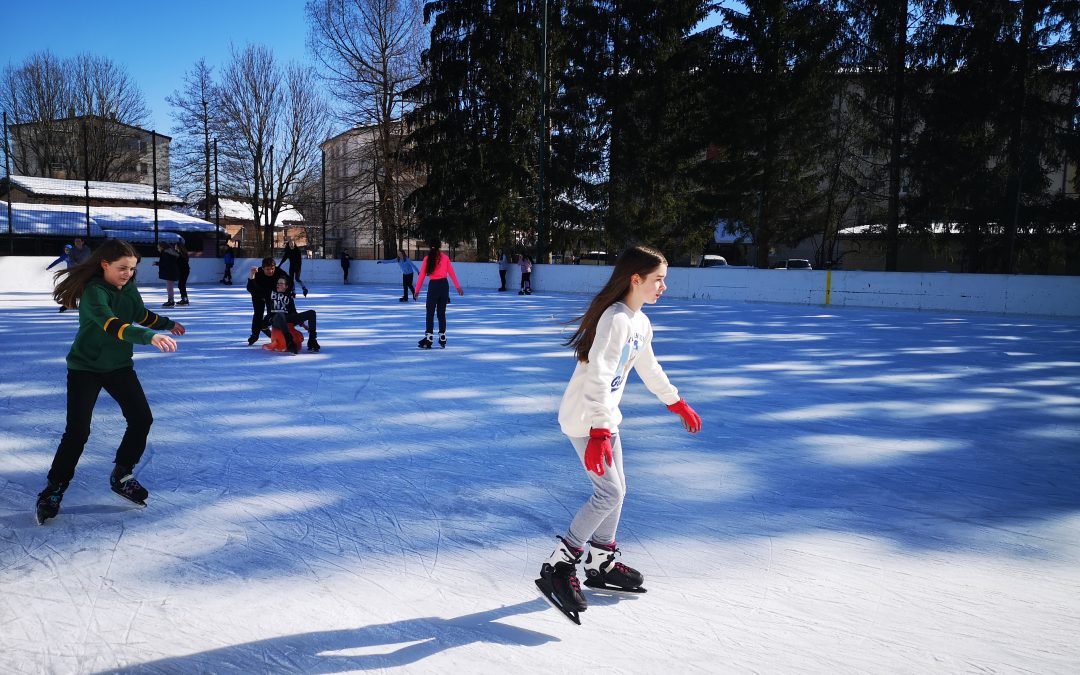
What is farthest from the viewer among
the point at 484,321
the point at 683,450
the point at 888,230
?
the point at 888,230

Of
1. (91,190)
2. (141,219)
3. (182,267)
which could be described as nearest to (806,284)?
(182,267)

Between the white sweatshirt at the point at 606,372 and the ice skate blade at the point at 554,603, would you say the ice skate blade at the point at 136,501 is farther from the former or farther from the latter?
the white sweatshirt at the point at 606,372

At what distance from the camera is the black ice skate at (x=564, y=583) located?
254cm

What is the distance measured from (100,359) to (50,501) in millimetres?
682

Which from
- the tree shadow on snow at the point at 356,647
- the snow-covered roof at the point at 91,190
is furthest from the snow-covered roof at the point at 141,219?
the tree shadow on snow at the point at 356,647

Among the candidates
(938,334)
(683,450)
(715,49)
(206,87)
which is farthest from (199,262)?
(683,450)

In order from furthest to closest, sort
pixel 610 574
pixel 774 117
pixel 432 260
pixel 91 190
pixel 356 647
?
1. pixel 91 190
2. pixel 774 117
3. pixel 432 260
4. pixel 610 574
5. pixel 356 647

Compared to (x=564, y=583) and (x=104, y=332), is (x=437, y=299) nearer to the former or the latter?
(x=104, y=332)

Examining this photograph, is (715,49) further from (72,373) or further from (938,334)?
(72,373)

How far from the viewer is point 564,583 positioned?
258cm

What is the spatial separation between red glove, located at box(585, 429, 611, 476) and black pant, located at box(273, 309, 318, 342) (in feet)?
24.1

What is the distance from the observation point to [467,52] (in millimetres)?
30734

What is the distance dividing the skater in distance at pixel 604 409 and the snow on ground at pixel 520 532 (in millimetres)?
111

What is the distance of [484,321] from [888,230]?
652 inches
